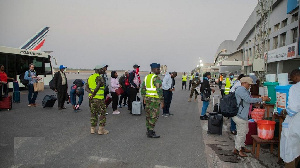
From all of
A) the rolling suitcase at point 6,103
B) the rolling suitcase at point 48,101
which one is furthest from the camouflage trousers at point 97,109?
the rolling suitcase at point 6,103

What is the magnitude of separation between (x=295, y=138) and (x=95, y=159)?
346cm

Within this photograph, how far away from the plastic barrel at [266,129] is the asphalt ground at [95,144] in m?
1.26

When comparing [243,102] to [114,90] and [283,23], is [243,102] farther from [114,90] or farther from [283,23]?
[283,23]

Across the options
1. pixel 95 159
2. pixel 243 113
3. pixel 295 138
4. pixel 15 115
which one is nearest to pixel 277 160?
pixel 243 113

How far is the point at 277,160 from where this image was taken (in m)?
4.84

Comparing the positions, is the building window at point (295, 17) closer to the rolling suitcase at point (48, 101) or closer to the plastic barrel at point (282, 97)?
the plastic barrel at point (282, 97)

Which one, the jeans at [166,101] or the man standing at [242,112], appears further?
the jeans at [166,101]

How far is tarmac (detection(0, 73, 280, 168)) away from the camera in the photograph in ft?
15.0

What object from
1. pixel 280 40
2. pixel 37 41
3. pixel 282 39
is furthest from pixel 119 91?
pixel 282 39

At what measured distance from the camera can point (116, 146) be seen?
5.55m

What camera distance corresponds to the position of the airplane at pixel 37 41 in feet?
88.0

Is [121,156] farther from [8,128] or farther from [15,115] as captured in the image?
[15,115]

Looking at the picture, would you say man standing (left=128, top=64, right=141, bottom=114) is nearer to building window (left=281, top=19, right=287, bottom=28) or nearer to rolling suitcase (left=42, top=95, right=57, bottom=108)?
rolling suitcase (left=42, top=95, right=57, bottom=108)

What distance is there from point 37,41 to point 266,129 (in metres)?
28.3
